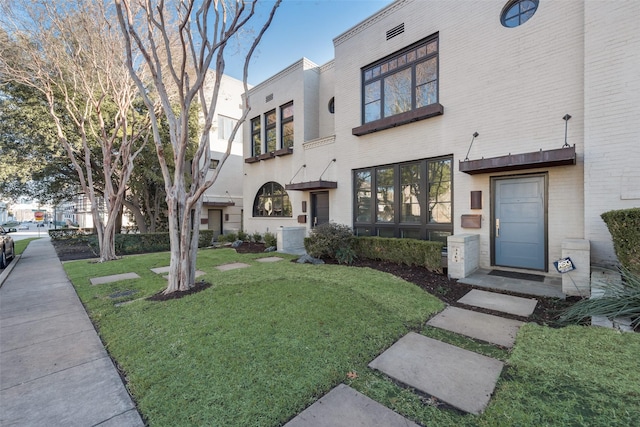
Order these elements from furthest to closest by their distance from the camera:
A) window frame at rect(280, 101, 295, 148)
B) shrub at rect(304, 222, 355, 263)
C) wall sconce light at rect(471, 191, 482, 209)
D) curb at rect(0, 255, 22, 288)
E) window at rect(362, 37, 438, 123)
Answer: window frame at rect(280, 101, 295, 148) < shrub at rect(304, 222, 355, 263) < window at rect(362, 37, 438, 123) < curb at rect(0, 255, 22, 288) < wall sconce light at rect(471, 191, 482, 209)

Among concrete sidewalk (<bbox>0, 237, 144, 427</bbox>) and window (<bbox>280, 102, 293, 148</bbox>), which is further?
window (<bbox>280, 102, 293, 148</bbox>)

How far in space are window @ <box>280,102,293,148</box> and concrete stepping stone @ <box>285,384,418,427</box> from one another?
11.2 m

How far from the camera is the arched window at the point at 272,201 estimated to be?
41.7ft

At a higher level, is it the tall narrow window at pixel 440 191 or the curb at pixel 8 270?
the tall narrow window at pixel 440 191

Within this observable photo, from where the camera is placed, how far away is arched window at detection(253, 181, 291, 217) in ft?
41.7

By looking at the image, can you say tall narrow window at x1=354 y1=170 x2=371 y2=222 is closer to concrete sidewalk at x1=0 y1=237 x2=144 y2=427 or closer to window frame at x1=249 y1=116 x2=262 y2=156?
window frame at x1=249 y1=116 x2=262 y2=156

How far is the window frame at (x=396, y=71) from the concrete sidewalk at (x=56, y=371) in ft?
27.3

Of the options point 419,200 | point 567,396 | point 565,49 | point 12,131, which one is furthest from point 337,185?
point 12,131

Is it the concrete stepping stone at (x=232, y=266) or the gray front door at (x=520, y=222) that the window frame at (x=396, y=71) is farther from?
the concrete stepping stone at (x=232, y=266)

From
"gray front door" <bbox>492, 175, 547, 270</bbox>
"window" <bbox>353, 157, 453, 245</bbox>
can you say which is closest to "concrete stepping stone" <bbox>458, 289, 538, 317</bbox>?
"gray front door" <bbox>492, 175, 547, 270</bbox>

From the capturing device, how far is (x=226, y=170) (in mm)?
19172

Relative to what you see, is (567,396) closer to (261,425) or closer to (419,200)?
(261,425)

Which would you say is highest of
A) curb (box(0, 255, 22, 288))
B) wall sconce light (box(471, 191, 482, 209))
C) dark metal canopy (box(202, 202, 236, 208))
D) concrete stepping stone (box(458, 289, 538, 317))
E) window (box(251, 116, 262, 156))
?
window (box(251, 116, 262, 156))

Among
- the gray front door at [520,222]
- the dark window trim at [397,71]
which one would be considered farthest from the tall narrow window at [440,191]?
the dark window trim at [397,71]
